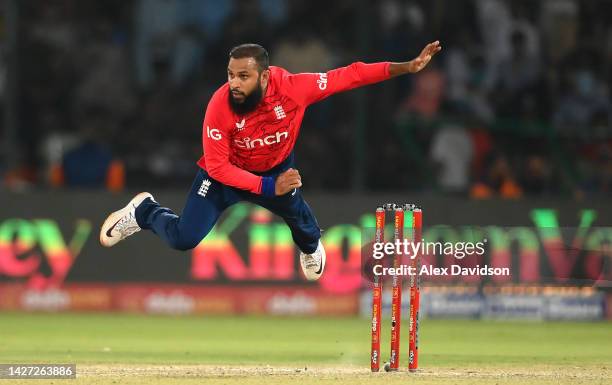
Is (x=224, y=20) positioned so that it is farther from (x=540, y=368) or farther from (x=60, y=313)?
(x=540, y=368)

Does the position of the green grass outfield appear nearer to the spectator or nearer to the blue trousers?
the blue trousers

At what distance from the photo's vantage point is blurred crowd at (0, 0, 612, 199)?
53.2 feet

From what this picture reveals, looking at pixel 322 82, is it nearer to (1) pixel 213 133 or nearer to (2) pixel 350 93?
(1) pixel 213 133

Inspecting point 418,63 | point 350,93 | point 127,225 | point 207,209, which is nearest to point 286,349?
point 127,225

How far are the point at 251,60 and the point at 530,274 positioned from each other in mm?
6275

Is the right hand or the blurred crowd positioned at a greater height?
the blurred crowd

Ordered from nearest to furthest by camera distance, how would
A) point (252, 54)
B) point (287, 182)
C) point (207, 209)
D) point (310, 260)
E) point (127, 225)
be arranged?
point (252, 54) → point (287, 182) → point (207, 209) → point (127, 225) → point (310, 260)

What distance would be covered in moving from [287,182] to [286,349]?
3417 millimetres

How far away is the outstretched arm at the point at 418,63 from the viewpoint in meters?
9.88

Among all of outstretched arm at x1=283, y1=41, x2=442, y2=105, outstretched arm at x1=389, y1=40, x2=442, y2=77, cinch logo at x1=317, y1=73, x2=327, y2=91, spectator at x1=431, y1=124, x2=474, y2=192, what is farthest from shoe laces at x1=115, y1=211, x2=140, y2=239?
spectator at x1=431, y1=124, x2=474, y2=192

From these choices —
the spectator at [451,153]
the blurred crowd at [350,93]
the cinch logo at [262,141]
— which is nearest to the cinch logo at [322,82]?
the cinch logo at [262,141]

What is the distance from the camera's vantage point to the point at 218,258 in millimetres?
16125

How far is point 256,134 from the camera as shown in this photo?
10422mm

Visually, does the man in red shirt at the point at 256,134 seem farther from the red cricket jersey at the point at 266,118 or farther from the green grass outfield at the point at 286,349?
the green grass outfield at the point at 286,349
